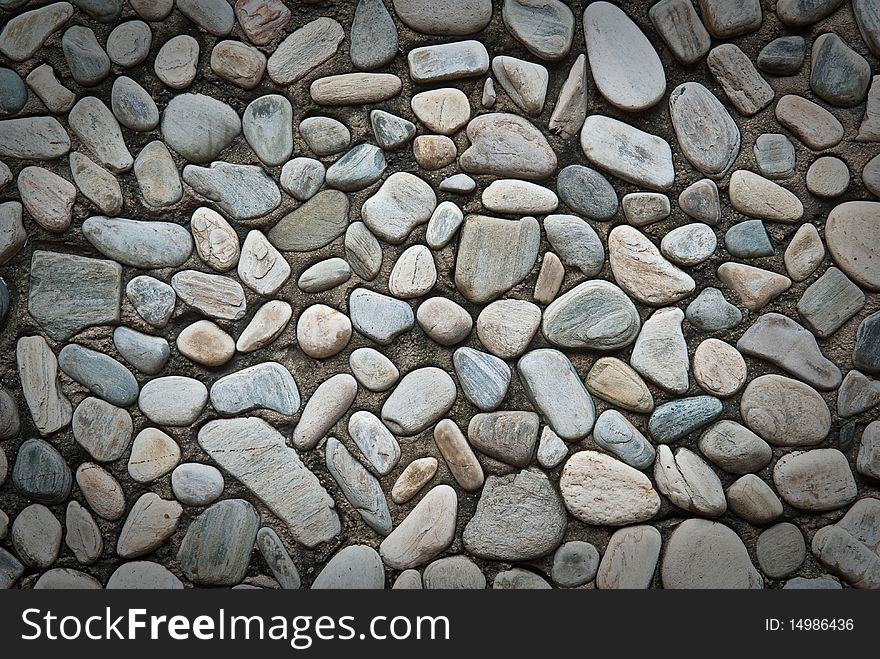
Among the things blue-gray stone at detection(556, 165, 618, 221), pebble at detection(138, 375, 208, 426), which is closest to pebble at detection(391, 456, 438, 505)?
pebble at detection(138, 375, 208, 426)

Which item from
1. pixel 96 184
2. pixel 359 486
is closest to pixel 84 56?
pixel 96 184

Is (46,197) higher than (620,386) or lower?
higher

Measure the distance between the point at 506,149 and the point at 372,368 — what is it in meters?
0.35

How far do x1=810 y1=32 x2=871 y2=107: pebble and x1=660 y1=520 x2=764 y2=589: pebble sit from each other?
1.99ft

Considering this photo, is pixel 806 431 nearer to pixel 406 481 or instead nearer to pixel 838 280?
pixel 838 280

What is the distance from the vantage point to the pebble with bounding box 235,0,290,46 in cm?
96

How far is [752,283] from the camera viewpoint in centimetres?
95

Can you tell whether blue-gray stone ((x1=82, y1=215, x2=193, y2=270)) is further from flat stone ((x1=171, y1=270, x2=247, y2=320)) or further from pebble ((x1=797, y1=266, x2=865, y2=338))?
pebble ((x1=797, y1=266, x2=865, y2=338))

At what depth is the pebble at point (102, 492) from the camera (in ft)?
3.10

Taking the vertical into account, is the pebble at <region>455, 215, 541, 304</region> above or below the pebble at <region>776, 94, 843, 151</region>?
below

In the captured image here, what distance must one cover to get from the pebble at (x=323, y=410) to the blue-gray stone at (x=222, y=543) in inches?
4.6

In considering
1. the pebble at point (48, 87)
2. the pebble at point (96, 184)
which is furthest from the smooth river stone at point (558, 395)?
the pebble at point (48, 87)

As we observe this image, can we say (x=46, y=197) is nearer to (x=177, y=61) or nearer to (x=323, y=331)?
(x=177, y=61)
